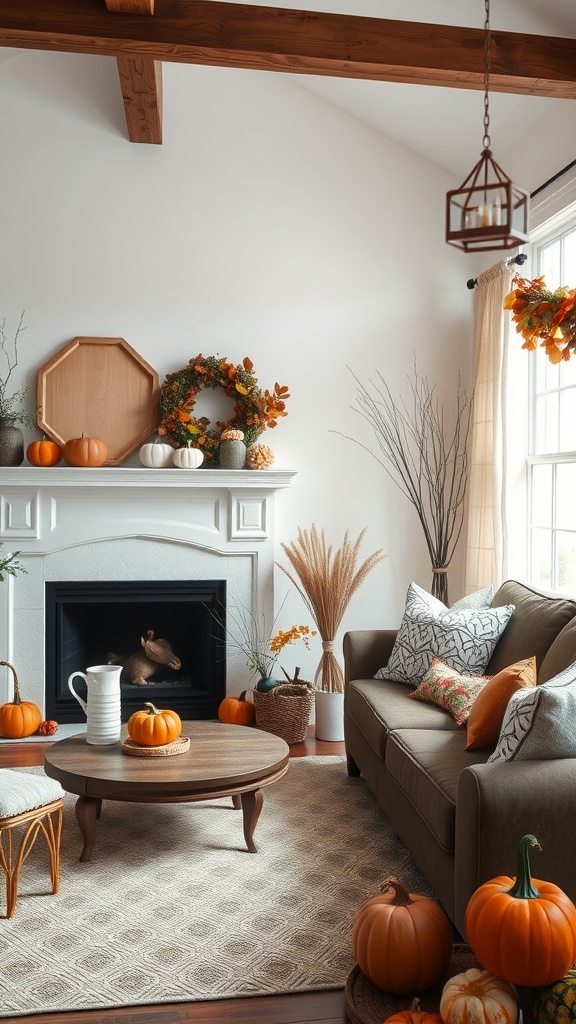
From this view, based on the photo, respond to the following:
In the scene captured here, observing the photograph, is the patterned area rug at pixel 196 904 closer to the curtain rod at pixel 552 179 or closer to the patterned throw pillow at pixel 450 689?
the patterned throw pillow at pixel 450 689

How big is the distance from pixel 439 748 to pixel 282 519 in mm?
2394

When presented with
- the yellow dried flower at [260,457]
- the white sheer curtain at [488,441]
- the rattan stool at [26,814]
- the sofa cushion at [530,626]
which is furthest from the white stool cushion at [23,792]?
the white sheer curtain at [488,441]

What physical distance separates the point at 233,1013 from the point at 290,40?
335 cm

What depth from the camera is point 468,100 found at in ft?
14.3

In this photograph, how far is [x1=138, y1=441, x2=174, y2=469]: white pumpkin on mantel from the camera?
15.5 ft

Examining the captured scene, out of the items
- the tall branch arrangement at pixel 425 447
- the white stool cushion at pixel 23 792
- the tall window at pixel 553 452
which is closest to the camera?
the white stool cushion at pixel 23 792

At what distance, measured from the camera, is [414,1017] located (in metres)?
1.83

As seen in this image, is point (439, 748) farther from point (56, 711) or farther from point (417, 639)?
point (56, 711)

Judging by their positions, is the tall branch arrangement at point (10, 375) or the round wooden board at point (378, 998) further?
the tall branch arrangement at point (10, 375)

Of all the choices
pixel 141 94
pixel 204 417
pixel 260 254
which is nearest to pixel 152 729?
pixel 204 417

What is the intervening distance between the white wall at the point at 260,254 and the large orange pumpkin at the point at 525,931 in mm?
3139

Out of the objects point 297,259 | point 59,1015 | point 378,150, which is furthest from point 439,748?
point 378,150

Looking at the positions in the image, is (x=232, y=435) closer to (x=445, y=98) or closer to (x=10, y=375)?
(x=10, y=375)

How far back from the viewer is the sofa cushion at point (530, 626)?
3139mm
